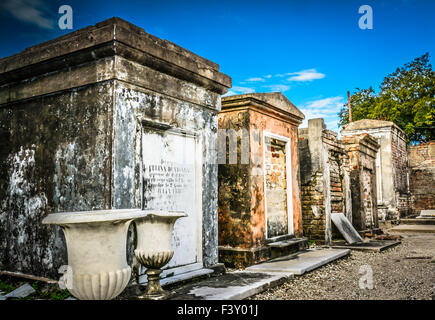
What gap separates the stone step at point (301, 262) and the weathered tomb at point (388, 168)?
9.76m

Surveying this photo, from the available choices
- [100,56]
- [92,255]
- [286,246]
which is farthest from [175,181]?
[286,246]

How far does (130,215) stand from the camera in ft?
9.14

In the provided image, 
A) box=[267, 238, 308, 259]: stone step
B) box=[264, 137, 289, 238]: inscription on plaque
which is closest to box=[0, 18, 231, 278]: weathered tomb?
box=[267, 238, 308, 259]: stone step

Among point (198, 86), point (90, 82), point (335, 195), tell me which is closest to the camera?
point (90, 82)

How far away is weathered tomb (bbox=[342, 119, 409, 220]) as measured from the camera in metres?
15.4

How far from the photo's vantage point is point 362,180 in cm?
1010

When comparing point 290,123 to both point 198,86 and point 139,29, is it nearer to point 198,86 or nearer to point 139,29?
point 198,86

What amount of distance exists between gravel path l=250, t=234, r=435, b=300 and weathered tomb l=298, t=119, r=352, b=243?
1.27 meters

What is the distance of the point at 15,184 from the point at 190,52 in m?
2.69

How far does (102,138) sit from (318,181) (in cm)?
577

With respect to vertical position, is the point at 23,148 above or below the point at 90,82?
below

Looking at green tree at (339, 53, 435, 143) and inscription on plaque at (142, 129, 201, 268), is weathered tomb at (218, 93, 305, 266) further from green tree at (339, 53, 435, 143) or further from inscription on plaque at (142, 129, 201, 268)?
green tree at (339, 53, 435, 143)
